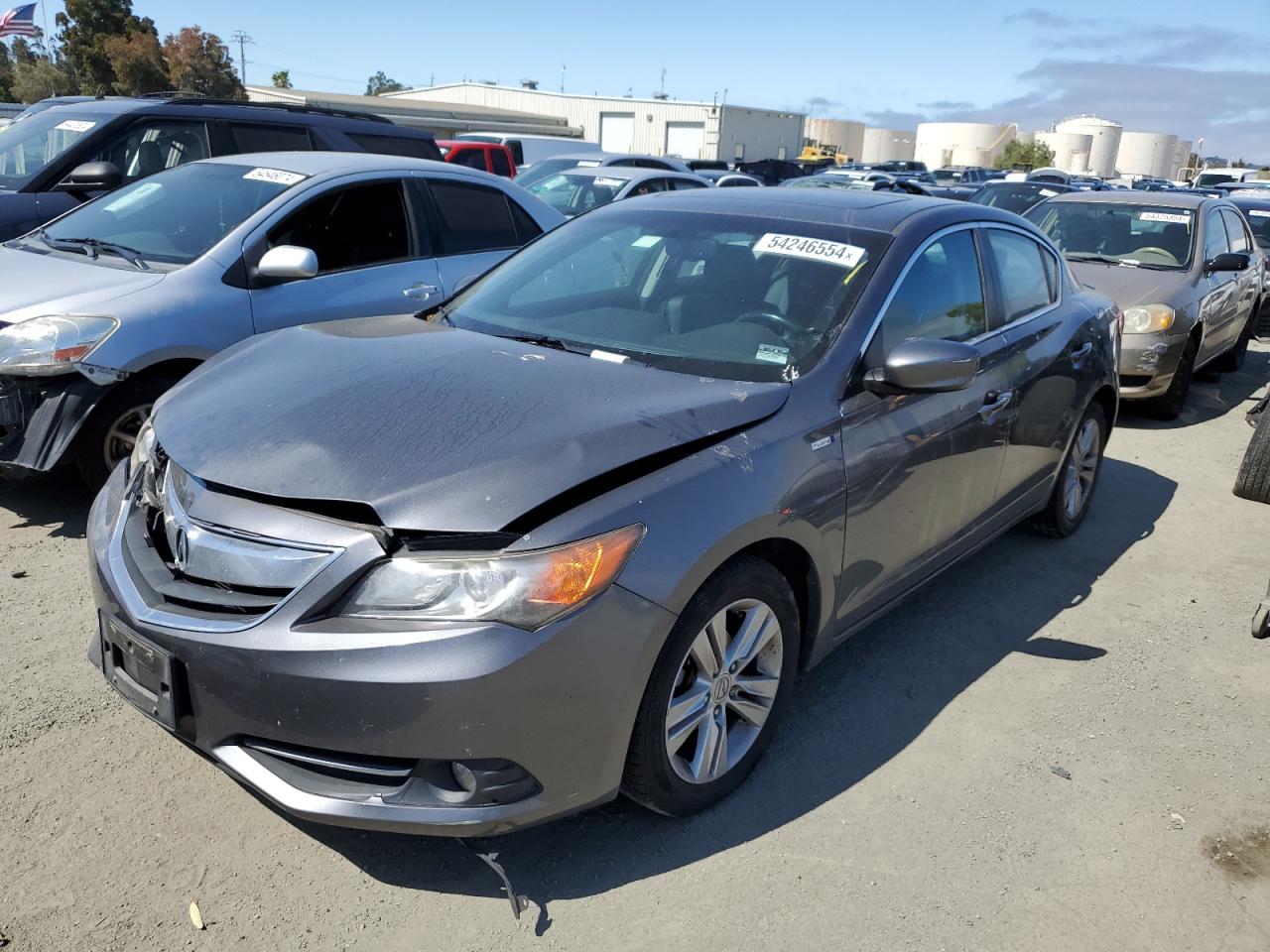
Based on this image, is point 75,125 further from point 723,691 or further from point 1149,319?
point 1149,319

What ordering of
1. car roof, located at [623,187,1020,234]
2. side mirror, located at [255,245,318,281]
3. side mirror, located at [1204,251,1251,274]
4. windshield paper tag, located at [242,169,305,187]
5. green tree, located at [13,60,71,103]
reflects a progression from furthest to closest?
green tree, located at [13,60,71,103]
side mirror, located at [1204,251,1251,274]
windshield paper tag, located at [242,169,305,187]
side mirror, located at [255,245,318,281]
car roof, located at [623,187,1020,234]

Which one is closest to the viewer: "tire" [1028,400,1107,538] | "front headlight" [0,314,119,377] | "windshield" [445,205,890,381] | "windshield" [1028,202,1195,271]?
"windshield" [445,205,890,381]

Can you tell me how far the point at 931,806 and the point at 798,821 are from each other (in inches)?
17.4

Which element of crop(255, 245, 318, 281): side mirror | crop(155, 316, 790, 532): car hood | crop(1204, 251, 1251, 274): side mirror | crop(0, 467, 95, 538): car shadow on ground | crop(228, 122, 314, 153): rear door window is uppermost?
crop(228, 122, 314, 153): rear door window

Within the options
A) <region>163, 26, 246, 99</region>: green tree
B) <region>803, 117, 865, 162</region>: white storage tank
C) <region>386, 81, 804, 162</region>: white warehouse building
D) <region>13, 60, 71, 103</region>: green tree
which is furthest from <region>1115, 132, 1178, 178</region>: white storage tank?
<region>13, 60, 71, 103</region>: green tree

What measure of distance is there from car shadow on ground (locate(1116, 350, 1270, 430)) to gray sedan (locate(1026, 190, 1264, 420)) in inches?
6.6

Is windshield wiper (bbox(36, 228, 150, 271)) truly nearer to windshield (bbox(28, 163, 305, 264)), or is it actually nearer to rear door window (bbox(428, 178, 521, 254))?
windshield (bbox(28, 163, 305, 264))

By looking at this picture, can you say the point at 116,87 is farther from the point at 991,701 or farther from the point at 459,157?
the point at 991,701

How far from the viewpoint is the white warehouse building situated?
61.8 m

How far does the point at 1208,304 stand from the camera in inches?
327

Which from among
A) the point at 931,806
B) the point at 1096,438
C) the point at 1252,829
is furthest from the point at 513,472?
the point at 1096,438

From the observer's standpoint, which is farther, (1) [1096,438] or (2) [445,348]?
(1) [1096,438]

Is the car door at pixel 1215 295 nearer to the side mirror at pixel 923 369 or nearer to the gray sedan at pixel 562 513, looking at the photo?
the gray sedan at pixel 562 513

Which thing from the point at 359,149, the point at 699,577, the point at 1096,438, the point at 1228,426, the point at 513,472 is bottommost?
the point at 1228,426
